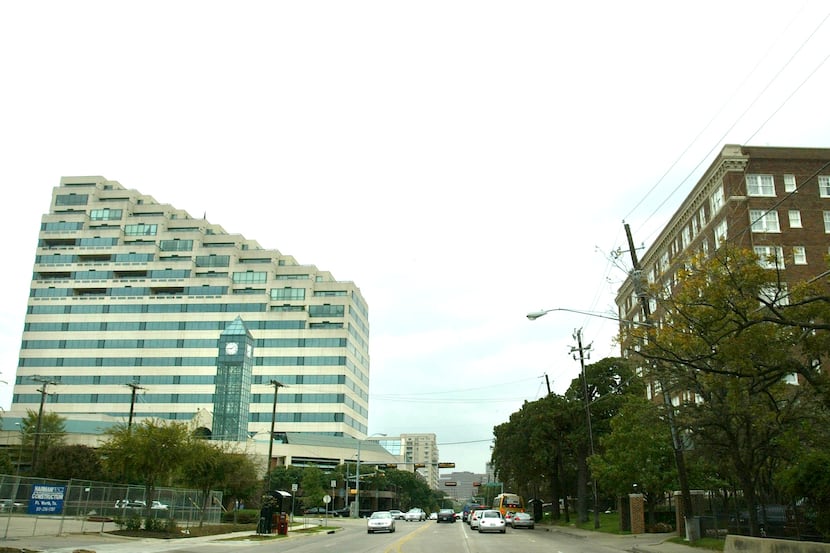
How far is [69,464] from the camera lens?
6769 cm

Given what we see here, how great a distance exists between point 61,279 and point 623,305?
103 metres

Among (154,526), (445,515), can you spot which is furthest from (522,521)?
(154,526)

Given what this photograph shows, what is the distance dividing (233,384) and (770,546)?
102 metres

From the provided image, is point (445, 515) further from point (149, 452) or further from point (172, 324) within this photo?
point (172, 324)

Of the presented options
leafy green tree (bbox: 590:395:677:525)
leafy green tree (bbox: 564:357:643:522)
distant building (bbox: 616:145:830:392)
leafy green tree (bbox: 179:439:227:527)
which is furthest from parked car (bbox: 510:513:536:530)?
leafy green tree (bbox: 179:439:227:527)

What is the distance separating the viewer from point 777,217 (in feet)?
179

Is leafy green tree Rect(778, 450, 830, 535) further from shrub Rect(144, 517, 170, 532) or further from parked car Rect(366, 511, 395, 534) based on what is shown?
shrub Rect(144, 517, 170, 532)

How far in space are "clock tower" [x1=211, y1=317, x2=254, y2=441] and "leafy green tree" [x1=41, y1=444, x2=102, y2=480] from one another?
3799 centimetres

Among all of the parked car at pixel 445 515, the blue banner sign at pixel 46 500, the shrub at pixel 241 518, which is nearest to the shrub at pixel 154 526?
the blue banner sign at pixel 46 500

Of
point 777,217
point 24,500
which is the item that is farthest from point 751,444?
point 777,217

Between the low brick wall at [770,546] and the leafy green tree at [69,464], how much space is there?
60.7 m

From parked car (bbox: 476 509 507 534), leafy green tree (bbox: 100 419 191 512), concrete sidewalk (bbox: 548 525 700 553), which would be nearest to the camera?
concrete sidewalk (bbox: 548 525 700 553)

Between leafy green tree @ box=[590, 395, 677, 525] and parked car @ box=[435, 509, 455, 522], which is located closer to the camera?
leafy green tree @ box=[590, 395, 677, 525]

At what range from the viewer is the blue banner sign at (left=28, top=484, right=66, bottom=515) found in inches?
1183
